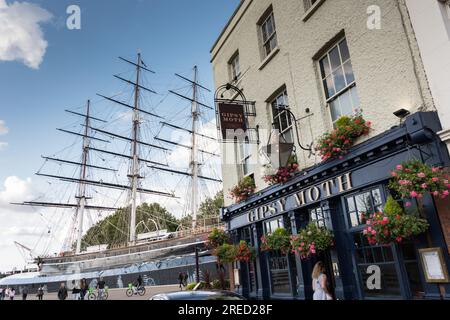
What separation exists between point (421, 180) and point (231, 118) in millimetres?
7138

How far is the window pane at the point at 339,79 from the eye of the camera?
903cm

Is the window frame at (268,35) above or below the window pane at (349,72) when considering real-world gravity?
above

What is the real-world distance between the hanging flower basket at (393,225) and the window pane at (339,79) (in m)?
A: 3.79

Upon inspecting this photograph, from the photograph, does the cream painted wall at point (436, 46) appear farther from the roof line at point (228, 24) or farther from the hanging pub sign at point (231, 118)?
the roof line at point (228, 24)

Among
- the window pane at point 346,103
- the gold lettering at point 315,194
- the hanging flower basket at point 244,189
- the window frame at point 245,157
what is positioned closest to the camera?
the window pane at point 346,103

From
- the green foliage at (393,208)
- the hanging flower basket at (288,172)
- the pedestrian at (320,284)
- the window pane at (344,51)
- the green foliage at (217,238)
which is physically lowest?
the pedestrian at (320,284)

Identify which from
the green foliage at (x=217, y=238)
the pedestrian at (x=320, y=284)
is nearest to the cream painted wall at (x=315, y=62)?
the green foliage at (x=217, y=238)

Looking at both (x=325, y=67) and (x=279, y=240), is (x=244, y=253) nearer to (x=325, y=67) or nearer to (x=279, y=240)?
(x=279, y=240)

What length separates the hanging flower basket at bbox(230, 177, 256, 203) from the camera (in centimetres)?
1248

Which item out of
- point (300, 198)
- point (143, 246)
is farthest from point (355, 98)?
point (143, 246)

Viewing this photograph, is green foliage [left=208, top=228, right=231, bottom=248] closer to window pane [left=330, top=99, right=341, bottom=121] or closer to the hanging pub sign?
the hanging pub sign

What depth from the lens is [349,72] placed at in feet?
29.0
